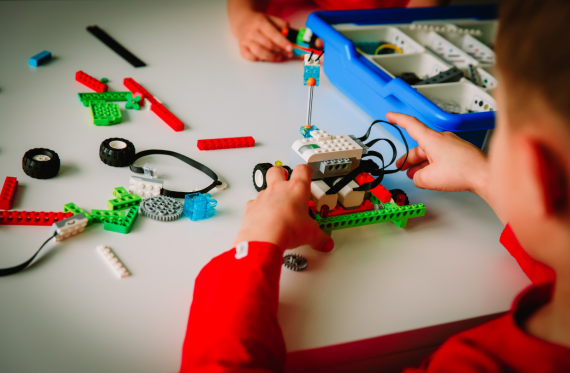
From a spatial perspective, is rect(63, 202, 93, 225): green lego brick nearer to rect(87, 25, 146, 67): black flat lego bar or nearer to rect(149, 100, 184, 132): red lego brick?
rect(149, 100, 184, 132): red lego brick

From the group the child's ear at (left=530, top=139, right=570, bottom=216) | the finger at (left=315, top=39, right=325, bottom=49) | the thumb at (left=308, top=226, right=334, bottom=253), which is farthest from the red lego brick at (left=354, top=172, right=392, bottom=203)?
the finger at (left=315, top=39, right=325, bottom=49)

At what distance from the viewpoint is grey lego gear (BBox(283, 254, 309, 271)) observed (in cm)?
63

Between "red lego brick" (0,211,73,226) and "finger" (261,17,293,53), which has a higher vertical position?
"finger" (261,17,293,53)

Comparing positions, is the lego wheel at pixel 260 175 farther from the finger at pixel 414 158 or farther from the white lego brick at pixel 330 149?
the finger at pixel 414 158

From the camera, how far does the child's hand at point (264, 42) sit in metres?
1.17

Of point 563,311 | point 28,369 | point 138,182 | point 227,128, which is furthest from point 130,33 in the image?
point 563,311

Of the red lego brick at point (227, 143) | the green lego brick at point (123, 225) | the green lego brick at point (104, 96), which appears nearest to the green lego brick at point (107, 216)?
the green lego brick at point (123, 225)

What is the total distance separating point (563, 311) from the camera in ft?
1.54

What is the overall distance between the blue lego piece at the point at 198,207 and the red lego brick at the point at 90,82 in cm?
41

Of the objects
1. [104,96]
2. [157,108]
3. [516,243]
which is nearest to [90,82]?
[104,96]

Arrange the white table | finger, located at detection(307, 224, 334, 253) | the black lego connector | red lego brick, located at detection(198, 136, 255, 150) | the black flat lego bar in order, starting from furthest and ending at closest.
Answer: the black flat lego bar, the black lego connector, red lego brick, located at detection(198, 136, 255, 150), finger, located at detection(307, 224, 334, 253), the white table

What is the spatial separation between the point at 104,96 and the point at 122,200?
1.13 ft

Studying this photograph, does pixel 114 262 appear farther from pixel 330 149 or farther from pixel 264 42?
pixel 264 42

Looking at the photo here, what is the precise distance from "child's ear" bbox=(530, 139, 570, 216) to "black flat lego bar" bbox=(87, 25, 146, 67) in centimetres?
91
